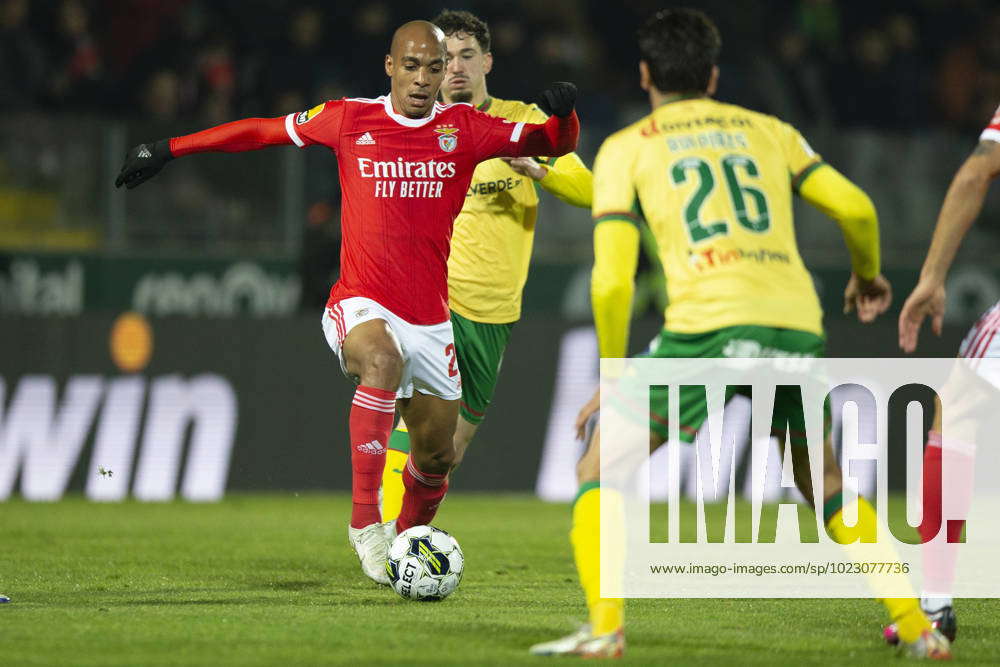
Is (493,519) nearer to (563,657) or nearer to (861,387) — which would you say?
(861,387)

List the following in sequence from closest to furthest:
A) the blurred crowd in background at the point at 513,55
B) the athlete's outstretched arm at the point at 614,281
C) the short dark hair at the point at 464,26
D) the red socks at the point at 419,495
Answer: the athlete's outstretched arm at the point at 614,281, the red socks at the point at 419,495, the short dark hair at the point at 464,26, the blurred crowd in background at the point at 513,55

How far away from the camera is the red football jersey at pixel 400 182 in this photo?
23.4 ft

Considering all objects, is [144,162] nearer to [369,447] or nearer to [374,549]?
[369,447]

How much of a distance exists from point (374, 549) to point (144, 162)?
6.66 feet

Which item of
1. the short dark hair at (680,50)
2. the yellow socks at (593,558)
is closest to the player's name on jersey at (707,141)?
the short dark hair at (680,50)

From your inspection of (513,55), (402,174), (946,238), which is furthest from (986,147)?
(513,55)

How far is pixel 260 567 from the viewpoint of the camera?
7988mm

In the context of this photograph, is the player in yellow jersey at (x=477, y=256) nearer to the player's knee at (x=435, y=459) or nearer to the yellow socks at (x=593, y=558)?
the player's knee at (x=435, y=459)

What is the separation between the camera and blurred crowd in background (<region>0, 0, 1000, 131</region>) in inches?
574

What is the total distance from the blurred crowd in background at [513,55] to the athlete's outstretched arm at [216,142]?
6.88m

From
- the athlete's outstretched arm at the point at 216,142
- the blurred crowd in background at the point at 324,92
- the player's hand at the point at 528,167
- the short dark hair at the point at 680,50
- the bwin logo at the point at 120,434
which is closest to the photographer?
the short dark hair at the point at 680,50

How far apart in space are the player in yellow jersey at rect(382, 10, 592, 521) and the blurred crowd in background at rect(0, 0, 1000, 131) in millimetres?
6473

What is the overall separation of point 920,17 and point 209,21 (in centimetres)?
798

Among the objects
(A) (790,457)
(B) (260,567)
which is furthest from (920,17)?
(A) (790,457)
